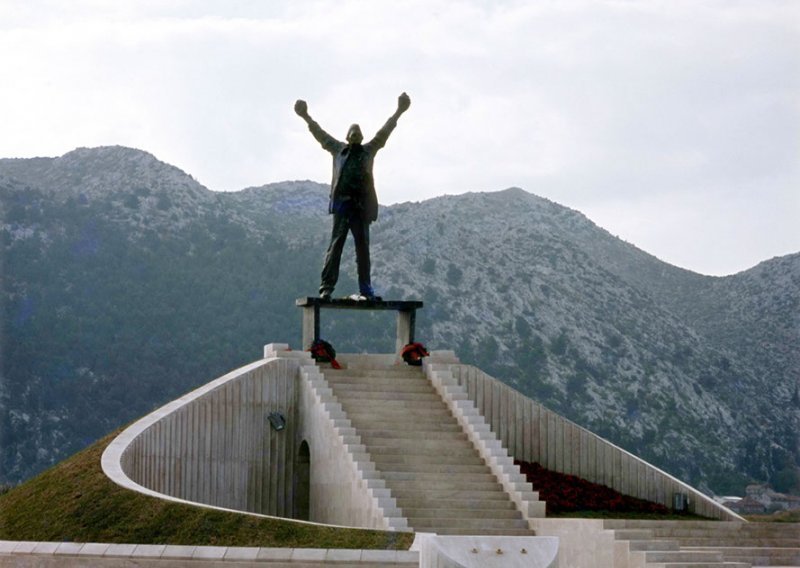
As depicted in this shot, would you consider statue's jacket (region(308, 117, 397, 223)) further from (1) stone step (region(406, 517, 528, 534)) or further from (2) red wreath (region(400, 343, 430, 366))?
(1) stone step (region(406, 517, 528, 534))

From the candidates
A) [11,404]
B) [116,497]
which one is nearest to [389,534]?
[116,497]

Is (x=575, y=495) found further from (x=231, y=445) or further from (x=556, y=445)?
(x=231, y=445)

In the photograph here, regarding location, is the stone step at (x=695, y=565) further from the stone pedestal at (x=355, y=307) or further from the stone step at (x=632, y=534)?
the stone pedestal at (x=355, y=307)

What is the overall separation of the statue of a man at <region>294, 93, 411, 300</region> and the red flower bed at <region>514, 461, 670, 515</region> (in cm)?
478

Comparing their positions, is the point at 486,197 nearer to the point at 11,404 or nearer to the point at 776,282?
the point at 776,282

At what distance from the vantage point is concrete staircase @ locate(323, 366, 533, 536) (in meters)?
27.5

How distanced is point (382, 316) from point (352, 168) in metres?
58.4

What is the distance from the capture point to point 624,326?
98375 mm

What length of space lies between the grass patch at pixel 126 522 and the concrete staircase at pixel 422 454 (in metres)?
3.03

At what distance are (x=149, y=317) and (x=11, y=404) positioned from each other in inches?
451

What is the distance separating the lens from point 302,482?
32562 millimetres

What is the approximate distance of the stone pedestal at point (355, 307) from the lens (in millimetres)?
33656

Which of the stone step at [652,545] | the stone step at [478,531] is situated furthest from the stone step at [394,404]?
the stone step at [652,545]

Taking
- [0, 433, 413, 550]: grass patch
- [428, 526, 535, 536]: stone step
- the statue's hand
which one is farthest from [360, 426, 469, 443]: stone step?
the statue's hand
